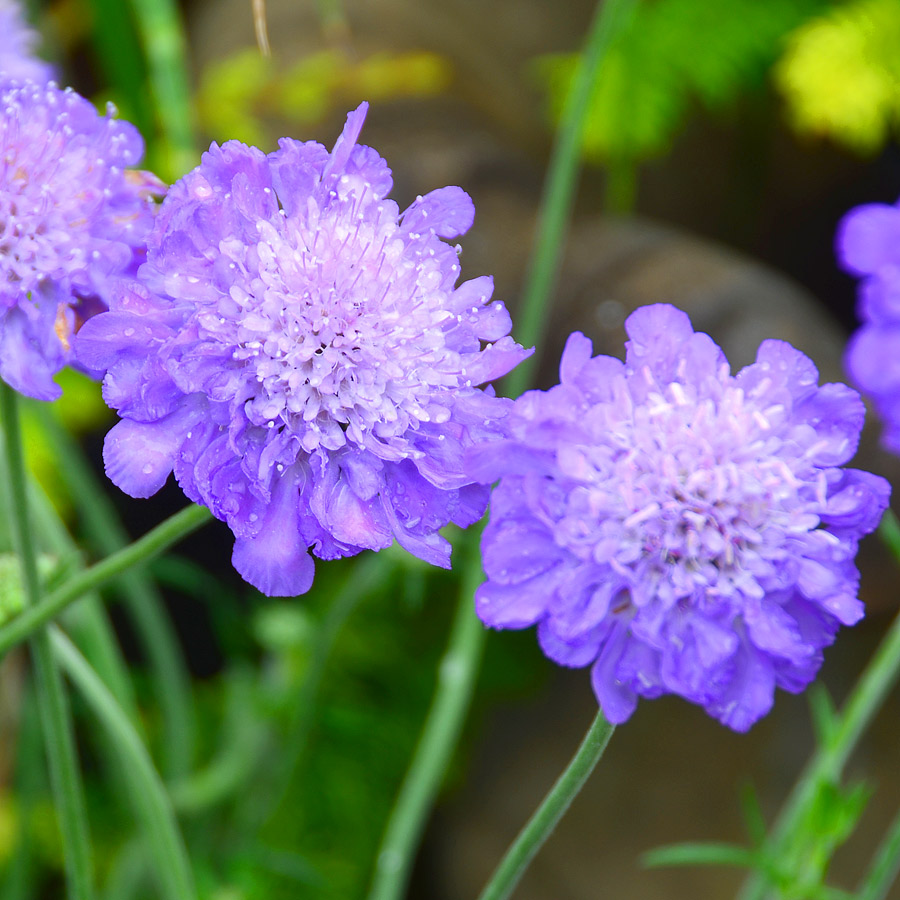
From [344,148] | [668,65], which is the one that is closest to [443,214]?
[344,148]

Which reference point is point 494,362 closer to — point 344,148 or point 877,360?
point 344,148

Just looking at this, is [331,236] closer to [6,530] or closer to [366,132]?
[6,530]

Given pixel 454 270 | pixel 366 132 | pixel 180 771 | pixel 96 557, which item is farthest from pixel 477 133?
pixel 454 270

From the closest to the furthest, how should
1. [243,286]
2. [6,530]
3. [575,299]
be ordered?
1. [243,286]
2. [6,530]
3. [575,299]

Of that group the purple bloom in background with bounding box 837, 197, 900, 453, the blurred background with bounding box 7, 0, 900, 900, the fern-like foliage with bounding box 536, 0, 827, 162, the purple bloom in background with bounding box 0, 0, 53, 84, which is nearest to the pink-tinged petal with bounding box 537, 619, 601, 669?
the purple bloom in background with bounding box 837, 197, 900, 453

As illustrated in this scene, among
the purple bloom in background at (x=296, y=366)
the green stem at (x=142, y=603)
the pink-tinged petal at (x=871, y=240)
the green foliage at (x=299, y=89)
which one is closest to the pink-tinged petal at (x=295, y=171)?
the purple bloom in background at (x=296, y=366)

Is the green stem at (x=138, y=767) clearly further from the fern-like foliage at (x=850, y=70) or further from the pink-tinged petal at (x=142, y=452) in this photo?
the fern-like foliage at (x=850, y=70)

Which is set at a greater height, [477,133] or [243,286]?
[477,133]
